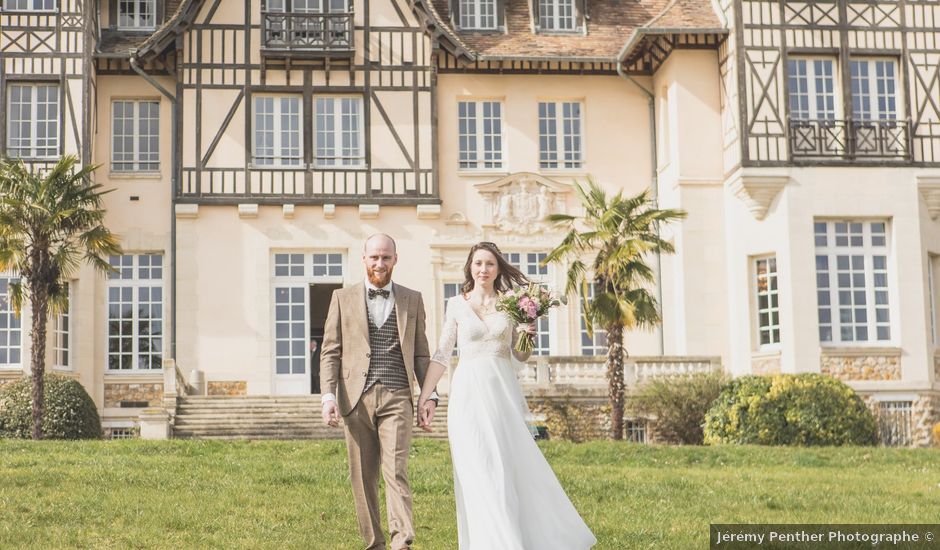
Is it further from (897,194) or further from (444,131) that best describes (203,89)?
(897,194)

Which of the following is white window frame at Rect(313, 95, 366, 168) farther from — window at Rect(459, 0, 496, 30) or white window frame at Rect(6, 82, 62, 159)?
white window frame at Rect(6, 82, 62, 159)

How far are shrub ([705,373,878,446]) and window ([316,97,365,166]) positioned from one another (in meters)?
9.28

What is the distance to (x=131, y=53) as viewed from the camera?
24.8 metres

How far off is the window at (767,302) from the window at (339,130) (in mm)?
8023

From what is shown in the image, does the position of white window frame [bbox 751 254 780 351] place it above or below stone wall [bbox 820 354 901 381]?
above

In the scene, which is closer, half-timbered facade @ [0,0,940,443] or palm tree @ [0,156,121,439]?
palm tree @ [0,156,121,439]

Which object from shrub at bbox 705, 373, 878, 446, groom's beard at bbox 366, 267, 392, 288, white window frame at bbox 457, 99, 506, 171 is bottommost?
shrub at bbox 705, 373, 878, 446

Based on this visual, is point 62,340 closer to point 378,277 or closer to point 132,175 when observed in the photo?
point 132,175

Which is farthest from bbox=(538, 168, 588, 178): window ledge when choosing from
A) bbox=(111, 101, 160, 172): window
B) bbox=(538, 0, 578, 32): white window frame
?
bbox=(111, 101, 160, 172): window

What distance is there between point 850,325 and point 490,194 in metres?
7.36

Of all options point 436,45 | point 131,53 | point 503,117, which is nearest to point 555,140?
point 503,117

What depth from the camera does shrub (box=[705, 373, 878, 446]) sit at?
797 inches

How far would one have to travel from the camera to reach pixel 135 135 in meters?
26.0

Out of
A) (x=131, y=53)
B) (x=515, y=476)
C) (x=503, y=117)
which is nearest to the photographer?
(x=515, y=476)
